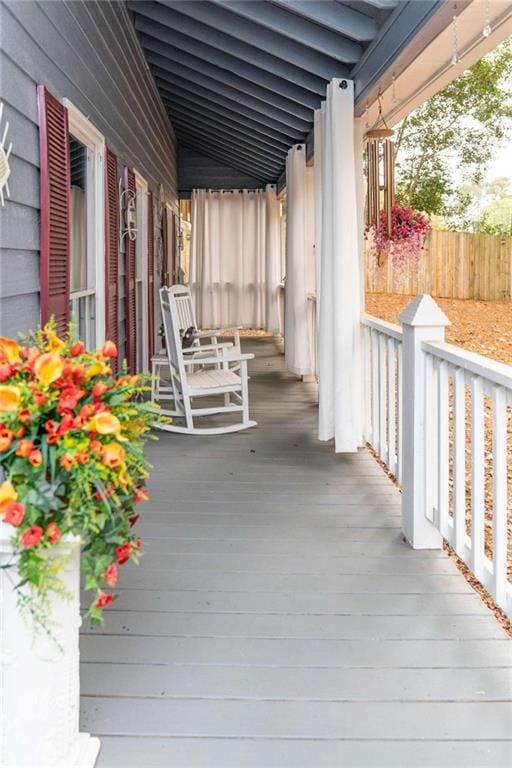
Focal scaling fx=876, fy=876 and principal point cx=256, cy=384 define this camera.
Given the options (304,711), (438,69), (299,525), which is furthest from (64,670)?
(438,69)

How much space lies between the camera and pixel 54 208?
3375 millimetres

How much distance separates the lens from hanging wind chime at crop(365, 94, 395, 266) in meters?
4.73

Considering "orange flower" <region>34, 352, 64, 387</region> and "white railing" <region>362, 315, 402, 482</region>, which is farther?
"white railing" <region>362, 315, 402, 482</region>

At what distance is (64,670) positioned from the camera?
5.75 ft

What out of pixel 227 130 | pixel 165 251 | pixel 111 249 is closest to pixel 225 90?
pixel 227 130

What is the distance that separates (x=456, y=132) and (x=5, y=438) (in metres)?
13.2

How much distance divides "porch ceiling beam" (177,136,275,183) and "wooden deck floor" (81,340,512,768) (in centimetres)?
787

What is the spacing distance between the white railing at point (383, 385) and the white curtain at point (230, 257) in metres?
7.17

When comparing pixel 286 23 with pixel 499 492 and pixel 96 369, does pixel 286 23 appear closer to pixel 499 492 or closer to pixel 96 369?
pixel 499 492

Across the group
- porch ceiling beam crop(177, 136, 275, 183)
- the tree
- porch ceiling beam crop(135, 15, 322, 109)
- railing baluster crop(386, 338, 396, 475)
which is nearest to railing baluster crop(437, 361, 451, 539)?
railing baluster crop(386, 338, 396, 475)

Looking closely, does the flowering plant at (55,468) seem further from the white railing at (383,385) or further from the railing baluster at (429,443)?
the white railing at (383,385)

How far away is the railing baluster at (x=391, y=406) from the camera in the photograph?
163 inches

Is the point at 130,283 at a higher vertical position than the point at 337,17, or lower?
lower

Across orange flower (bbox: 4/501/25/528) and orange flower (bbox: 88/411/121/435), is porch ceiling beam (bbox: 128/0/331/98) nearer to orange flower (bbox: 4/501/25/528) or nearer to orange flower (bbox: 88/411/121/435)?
orange flower (bbox: 88/411/121/435)
